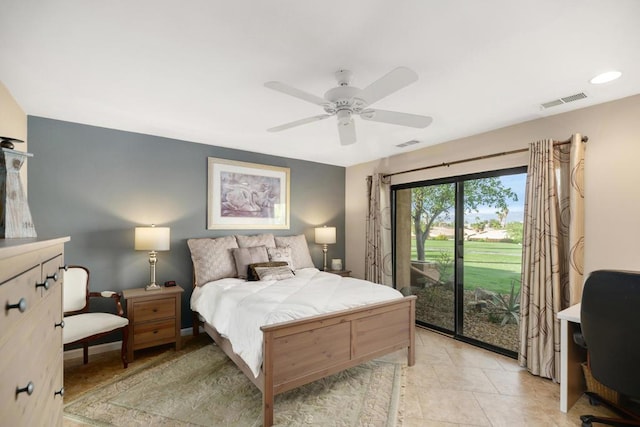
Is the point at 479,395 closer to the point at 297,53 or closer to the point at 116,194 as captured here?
the point at 297,53

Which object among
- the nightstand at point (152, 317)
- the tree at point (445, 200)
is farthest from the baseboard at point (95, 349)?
the tree at point (445, 200)

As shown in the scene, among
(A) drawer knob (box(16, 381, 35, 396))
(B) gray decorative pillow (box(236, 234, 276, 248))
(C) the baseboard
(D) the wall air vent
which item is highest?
(D) the wall air vent

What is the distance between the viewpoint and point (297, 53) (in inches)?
73.5

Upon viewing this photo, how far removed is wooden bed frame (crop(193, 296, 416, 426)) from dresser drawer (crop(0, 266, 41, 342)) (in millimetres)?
1343

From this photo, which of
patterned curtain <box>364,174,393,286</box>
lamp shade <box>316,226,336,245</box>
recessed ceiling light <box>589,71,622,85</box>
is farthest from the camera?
lamp shade <box>316,226,336,245</box>

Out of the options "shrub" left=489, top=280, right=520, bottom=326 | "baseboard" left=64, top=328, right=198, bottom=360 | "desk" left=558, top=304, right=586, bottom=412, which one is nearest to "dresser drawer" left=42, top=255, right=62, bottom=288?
"baseboard" left=64, top=328, right=198, bottom=360

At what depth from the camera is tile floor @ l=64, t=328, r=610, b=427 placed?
2.18m

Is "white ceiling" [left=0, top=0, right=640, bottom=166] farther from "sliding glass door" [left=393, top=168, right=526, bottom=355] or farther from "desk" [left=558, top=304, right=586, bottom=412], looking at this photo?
"desk" [left=558, top=304, right=586, bottom=412]

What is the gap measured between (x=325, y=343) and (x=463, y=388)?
1.28m

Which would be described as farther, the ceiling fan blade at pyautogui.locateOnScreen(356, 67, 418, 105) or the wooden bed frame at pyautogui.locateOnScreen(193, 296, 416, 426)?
the wooden bed frame at pyautogui.locateOnScreen(193, 296, 416, 426)

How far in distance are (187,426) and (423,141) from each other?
3703 mm

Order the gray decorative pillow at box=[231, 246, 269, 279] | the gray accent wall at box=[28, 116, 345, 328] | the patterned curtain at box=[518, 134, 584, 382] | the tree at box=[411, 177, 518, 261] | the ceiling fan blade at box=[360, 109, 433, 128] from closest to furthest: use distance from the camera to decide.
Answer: the ceiling fan blade at box=[360, 109, 433, 128] < the patterned curtain at box=[518, 134, 584, 382] < the gray accent wall at box=[28, 116, 345, 328] < the tree at box=[411, 177, 518, 261] < the gray decorative pillow at box=[231, 246, 269, 279]

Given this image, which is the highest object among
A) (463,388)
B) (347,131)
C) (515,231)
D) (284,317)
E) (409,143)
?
(409,143)

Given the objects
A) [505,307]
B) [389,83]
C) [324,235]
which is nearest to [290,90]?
[389,83]
